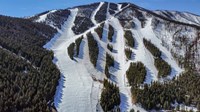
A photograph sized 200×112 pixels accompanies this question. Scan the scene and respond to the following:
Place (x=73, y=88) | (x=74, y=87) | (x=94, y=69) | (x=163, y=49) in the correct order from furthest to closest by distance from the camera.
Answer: (x=163, y=49) < (x=94, y=69) < (x=74, y=87) < (x=73, y=88)

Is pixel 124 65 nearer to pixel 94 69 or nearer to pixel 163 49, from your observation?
pixel 94 69

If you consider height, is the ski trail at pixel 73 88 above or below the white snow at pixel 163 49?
below

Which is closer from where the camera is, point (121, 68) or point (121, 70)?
point (121, 70)

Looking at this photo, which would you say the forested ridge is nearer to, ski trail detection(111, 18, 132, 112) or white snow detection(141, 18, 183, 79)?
ski trail detection(111, 18, 132, 112)

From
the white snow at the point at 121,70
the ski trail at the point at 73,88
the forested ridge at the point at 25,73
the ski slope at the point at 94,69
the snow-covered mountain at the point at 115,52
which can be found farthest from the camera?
the snow-covered mountain at the point at 115,52

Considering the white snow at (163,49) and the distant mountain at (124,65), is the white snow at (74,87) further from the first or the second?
the white snow at (163,49)

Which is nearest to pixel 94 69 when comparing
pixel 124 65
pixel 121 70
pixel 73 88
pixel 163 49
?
pixel 121 70

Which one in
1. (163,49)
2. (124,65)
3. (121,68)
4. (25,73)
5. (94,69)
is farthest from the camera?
(163,49)

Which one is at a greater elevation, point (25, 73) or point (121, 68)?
point (121, 68)

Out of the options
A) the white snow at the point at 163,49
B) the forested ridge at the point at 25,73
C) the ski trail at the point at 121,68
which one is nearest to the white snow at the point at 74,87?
the forested ridge at the point at 25,73
